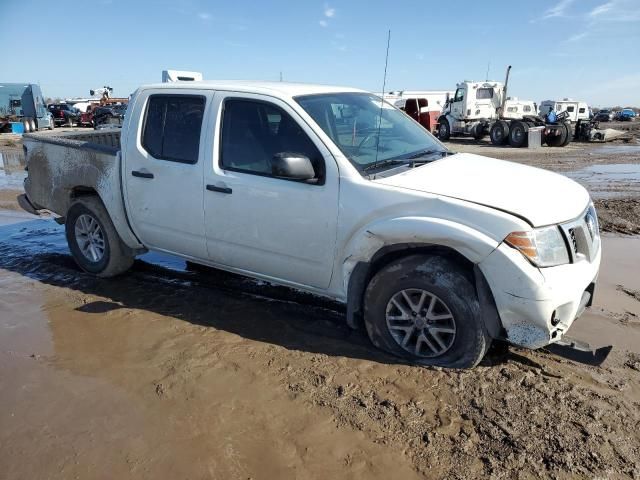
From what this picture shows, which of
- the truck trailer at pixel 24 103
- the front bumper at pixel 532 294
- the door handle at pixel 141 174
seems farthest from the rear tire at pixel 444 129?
the front bumper at pixel 532 294

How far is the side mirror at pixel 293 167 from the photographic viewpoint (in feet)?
11.2

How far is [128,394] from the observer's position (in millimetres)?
3232

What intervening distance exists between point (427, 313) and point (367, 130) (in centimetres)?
156

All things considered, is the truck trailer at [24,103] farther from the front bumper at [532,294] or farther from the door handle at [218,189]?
the front bumper at [532,294]

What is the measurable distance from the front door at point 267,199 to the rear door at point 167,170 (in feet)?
0.62

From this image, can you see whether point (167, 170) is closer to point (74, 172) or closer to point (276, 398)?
point (74, 172)

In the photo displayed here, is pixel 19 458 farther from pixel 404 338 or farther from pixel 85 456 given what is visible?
pixel 404 338

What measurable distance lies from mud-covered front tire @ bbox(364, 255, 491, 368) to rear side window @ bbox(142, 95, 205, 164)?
6.45 ft

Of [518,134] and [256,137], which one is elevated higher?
[256,137]

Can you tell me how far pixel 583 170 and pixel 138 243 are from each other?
13410 millimetres

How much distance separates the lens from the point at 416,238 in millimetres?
3240

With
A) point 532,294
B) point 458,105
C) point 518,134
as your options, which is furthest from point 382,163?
point 458,105

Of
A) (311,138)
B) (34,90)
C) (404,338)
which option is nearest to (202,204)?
(311,138)

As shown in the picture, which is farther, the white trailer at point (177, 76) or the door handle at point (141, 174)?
the white trailer at point (177, 76)
